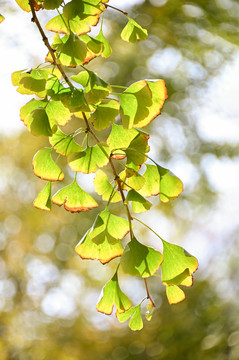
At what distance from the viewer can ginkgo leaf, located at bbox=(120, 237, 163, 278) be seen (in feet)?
0.73

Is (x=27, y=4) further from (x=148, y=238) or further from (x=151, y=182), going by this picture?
(x=148, y=238)

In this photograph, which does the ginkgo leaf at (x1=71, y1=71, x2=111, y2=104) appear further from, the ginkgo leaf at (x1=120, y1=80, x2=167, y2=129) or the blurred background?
the blurred background

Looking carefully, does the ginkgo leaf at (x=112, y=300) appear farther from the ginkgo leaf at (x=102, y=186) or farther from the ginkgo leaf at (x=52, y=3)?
the ginkgo leaf at (x=52, y=3)

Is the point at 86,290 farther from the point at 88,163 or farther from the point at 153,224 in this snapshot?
the point at 88,163

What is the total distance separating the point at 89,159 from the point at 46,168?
3 centimetres

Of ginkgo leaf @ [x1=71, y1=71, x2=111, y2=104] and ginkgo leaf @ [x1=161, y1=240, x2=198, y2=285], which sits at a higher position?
ginkgo leaf @ [x1=71, y1=71, x2=111, y2=104]

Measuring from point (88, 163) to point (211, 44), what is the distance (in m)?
1.72

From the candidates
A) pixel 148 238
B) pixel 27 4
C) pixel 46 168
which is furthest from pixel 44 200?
pixel 148 238

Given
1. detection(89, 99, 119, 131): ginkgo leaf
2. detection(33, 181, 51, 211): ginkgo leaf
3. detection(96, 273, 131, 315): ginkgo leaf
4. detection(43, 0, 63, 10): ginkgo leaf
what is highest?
detection(43, 0, 63, 10): ginkgo leaf

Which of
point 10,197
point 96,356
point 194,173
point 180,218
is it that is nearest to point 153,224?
point 180,218

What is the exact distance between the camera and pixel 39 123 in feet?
0.75

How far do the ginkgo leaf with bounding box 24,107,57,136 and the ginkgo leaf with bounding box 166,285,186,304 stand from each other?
11 centimetres

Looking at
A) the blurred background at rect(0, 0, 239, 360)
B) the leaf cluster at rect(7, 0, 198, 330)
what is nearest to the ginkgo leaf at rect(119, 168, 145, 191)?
the leaf cluster at rect(7, 0, 198, 330)

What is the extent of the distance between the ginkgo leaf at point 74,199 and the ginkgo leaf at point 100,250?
33 millimetres
